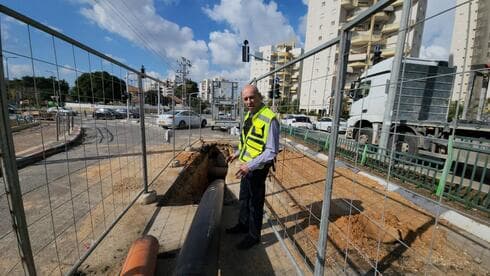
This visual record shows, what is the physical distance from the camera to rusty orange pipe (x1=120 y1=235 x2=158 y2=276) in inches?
74.5

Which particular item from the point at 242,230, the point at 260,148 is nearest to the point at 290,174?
the point at 242,230

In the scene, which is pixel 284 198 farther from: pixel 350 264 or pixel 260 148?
pixel 260 148

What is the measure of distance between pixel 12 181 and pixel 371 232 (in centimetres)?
360

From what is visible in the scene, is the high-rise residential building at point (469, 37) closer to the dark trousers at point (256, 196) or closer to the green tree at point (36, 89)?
the dark trousers at point (256, 196)

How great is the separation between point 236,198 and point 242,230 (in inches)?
47.3

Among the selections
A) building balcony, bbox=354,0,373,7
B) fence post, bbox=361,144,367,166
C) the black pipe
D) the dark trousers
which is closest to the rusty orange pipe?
the black pipe

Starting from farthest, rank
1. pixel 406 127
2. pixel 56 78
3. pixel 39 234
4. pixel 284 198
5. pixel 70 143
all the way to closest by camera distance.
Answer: pixel 70 143
pixel 406 127
pixel 284 198
pixel 39 234
pixel 56 78

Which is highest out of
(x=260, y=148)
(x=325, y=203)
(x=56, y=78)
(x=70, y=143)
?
(x=56, y=78)

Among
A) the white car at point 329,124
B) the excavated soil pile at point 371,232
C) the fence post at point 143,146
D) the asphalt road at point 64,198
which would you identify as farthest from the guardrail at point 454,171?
the asphalt road at point 64,198

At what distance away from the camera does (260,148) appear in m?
2.28

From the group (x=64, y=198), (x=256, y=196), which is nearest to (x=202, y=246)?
(x=256, y=196)

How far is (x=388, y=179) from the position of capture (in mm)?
1295

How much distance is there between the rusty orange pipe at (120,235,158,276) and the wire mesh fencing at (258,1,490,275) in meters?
1.48

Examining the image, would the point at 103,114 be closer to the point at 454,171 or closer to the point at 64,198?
the point at 64,198
